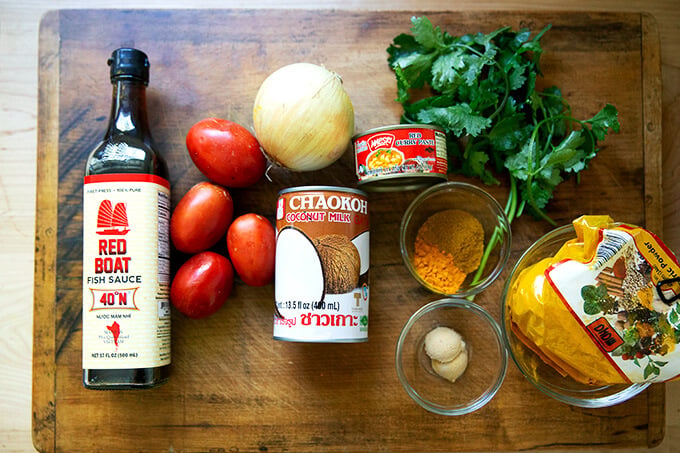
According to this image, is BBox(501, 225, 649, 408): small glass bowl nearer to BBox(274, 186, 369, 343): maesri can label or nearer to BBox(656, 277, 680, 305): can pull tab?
BBox(656, 277, 680, 305): can pull tab

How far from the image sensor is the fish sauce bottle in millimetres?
905

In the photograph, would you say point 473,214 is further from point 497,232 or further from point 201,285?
point 201,285

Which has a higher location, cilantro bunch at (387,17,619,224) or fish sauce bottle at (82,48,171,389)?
cilantro bunch at (387,17,619,224)

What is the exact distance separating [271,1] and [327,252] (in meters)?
0.57

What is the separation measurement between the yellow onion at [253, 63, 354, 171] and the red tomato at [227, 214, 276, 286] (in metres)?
0.13

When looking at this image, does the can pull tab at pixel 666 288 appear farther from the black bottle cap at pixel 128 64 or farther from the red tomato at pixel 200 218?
the black bottle cap at pixel 128 64

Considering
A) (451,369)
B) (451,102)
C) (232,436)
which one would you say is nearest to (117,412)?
(232,436)

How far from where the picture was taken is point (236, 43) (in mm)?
1042

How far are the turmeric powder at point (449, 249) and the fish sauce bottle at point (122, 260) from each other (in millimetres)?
507

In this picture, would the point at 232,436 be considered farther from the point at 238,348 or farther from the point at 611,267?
the point at 611,267

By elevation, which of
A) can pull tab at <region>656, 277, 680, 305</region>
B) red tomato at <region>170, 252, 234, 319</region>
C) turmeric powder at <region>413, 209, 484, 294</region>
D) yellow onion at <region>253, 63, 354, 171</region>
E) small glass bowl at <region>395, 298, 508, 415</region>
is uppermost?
yellow onion at <region>253, 63, 354, 171</region>

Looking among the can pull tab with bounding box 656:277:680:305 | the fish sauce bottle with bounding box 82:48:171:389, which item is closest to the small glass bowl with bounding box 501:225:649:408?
the can pull tab with bounding box 656:277:680:305

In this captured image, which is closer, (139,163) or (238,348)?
(139,163)

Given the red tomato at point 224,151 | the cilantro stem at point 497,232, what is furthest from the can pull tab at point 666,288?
the red tomato at point 224,151
